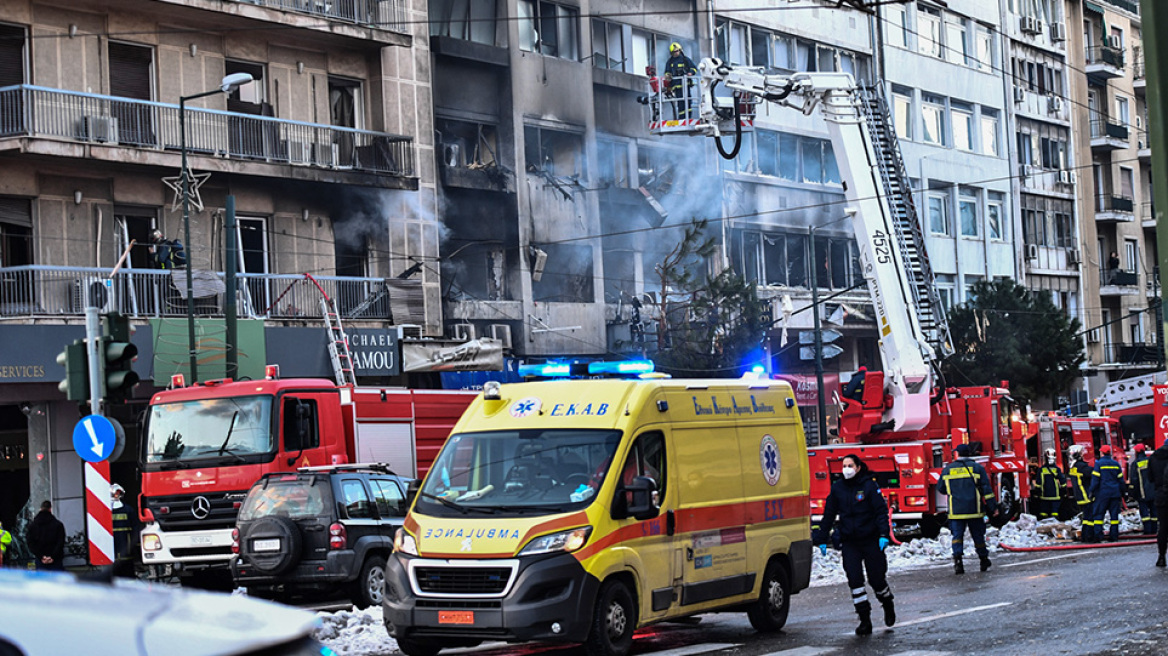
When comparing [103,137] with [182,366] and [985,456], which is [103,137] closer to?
[182,366]

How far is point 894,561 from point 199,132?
632 inches

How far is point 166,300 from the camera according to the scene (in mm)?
29047

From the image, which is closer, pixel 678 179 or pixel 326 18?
pixel 326 18

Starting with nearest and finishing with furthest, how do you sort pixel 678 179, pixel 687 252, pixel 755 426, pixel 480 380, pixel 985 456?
pixel 755 426 → pixel 985 456 → pixel 480 380 → pixel 687 252 → pixel 678 179

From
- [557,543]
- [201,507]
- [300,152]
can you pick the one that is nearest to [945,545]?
[201,507]

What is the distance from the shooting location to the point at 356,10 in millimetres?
32562

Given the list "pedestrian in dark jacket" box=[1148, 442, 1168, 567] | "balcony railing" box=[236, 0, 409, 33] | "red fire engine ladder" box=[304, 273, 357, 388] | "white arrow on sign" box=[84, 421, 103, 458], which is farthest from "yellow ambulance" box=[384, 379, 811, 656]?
"balcony railing" box=[236, 0, 409, 33]

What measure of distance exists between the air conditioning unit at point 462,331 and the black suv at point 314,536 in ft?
54.4

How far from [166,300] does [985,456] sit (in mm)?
15617

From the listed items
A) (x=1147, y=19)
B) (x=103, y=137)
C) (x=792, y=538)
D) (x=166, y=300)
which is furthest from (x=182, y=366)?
(x=1147, y=19)

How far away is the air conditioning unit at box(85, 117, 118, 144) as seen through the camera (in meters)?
27.5

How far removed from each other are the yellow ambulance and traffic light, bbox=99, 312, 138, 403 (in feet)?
13.6

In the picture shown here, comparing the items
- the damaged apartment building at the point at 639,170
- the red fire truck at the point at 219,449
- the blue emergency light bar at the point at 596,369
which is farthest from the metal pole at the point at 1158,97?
the damaged apartment building at the point at 639,170

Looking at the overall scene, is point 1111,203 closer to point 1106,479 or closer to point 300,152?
point 300,152
